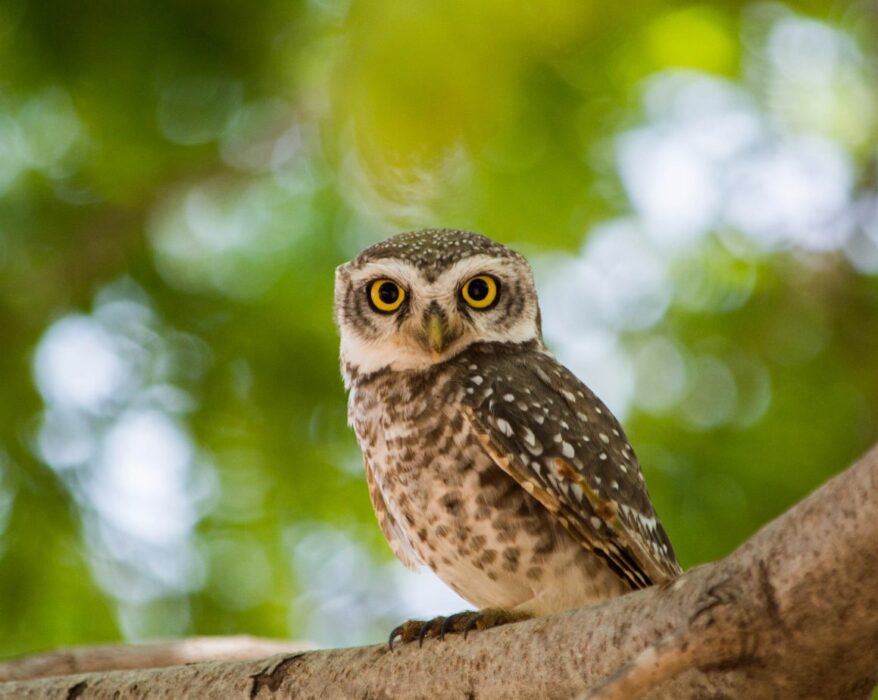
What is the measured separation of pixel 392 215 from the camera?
258 centimetres

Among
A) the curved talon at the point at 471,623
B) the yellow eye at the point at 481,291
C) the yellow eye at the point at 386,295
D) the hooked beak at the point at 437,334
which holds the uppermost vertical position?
the yellow eye at the point at 386,295

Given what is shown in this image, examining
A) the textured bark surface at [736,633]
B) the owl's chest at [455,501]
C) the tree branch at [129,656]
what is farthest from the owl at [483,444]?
the tree branch at [129,656]

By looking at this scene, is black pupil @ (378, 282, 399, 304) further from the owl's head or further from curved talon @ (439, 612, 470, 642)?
curved talon @ (439, 612, 470, 642)

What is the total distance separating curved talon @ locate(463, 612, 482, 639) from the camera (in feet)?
9.01

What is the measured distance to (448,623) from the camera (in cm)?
284

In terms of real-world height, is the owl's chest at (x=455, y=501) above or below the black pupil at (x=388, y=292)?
below

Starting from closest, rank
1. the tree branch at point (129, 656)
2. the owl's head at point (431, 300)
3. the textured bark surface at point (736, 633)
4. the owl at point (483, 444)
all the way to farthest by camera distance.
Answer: the textured bark surface at point (736, 633)
the owl at point (483, 444)
the tree branch at point (129, 656)
the owl's head at point (431, 300)

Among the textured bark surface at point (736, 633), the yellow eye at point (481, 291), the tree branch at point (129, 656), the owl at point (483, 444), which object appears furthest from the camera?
the yellow eye at point (481, 291)

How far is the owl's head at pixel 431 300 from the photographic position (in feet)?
12.3

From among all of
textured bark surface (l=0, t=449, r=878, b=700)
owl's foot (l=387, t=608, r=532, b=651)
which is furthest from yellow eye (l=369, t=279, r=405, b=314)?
textured bark surface (l=0, t=449, r=878, b=700)

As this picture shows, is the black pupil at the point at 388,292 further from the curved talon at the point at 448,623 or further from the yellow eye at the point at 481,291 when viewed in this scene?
the curved talon at the point at 448,623

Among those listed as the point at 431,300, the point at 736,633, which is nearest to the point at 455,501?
the point at 431,300

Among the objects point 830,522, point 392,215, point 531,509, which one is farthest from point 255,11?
point 830,522

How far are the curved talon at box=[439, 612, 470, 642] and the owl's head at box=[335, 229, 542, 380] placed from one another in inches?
38.8
